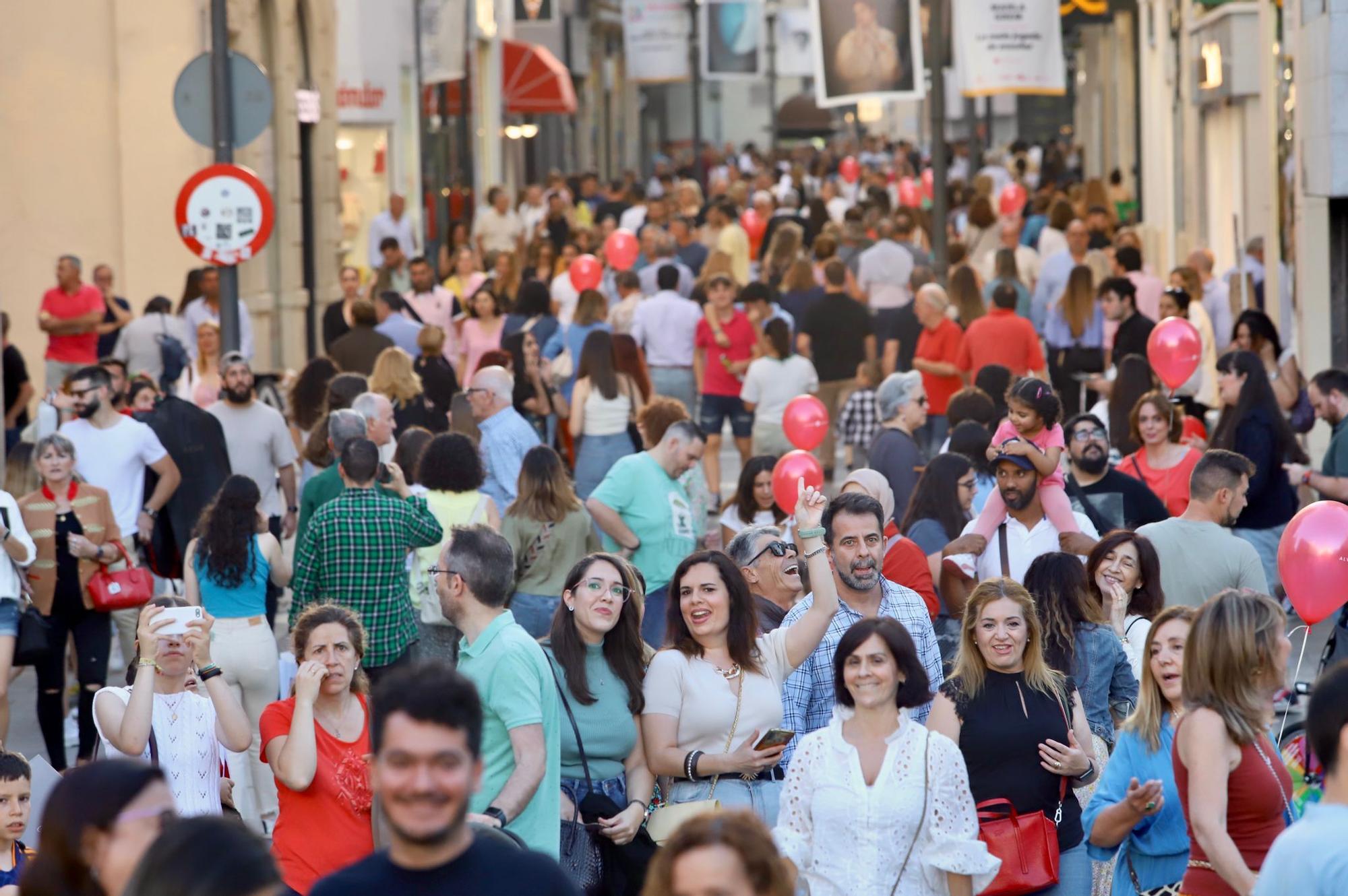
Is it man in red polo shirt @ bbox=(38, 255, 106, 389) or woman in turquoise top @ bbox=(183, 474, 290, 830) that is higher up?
man in red polo shirt @ bbox=(38, 255, 106, 389)

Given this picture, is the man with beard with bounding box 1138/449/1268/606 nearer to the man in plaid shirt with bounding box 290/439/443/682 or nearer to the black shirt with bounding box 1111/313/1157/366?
the man in plaid shirt with bounding box 290/439/443/682

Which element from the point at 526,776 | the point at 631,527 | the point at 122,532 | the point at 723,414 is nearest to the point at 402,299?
the point at 723,414

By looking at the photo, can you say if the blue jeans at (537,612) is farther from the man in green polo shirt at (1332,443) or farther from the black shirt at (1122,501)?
the man in green polo shirt at (1332,443)

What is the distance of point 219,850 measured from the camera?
360 centimetres

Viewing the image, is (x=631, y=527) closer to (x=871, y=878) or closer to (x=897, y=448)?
(x=897, y=448)

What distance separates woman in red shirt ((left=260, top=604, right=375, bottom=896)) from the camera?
6008 millimetres

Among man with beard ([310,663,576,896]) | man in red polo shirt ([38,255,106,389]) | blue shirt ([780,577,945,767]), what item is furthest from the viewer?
man in red polo shirt ([38,255,106,389])

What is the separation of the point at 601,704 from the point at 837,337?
33.0 feet

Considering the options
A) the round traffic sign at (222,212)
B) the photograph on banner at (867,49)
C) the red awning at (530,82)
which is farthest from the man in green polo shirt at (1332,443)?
the red awning at (530,82)

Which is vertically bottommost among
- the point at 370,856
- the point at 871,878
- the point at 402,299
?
the point at 871,878

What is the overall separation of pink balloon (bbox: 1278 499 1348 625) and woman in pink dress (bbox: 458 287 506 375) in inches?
344

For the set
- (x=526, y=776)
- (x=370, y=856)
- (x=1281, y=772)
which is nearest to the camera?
(x=370, y=856)

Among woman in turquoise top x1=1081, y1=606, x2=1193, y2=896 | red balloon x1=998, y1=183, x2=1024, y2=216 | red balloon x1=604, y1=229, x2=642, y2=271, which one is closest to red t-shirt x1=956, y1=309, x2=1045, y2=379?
woman in turquoise top x1=1081, y1=606, x2=1193, y2=896

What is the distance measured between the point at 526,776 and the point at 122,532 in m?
5.50
